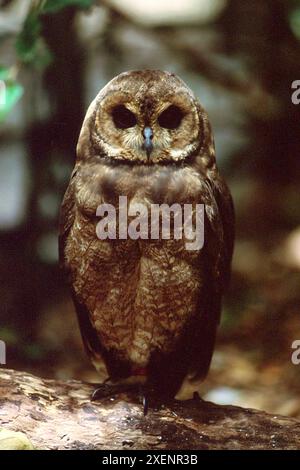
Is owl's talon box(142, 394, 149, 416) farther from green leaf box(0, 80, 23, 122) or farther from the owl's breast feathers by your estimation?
green leaf box(0, 80, 23, 122)

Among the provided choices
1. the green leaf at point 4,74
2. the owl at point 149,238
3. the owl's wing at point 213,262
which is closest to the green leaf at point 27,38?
the green leaf at point 4,74

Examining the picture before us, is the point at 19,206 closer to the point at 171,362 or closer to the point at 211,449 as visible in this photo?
the point at 171,362

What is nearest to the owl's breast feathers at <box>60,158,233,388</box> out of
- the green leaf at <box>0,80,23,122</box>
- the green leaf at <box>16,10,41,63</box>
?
the green leaf at <box>0,80,23,122</box>

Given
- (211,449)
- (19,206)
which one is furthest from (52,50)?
(211,449)

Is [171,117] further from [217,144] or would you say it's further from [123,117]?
[217,144]

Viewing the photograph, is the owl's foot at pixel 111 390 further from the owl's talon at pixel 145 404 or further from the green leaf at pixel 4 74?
the green leaf at pixel 4 74
